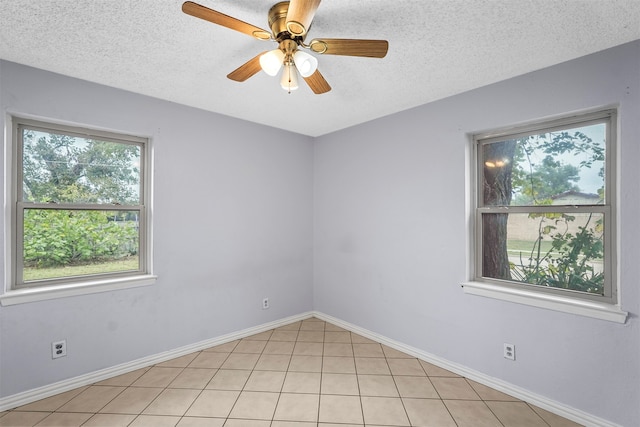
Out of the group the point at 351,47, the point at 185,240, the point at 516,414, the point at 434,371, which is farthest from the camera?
the point at 185,240

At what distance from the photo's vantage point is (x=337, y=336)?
11.3 ft

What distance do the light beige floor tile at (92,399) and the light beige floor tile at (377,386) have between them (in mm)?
1934

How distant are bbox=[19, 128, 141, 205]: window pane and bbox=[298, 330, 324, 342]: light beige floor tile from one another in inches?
88.3

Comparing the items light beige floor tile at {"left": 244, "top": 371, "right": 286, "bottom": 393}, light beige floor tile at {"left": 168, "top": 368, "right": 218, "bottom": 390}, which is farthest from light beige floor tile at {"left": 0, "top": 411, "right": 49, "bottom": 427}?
light beige floor tile at {"left": 244, "top": 371, "right": 286, "bottom": 393}

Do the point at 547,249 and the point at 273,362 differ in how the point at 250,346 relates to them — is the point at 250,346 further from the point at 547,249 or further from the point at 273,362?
the point at 547,249

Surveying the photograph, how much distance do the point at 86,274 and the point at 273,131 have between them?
2406 mm

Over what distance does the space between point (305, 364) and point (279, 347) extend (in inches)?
18.0

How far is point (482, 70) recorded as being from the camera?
2.25m

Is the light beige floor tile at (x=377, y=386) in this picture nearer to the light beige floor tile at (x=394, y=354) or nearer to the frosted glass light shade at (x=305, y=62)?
the light beige floor tile at (x=394, y=354)

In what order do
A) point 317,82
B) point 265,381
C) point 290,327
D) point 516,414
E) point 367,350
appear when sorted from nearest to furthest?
1. point 317,82
2. point 516,414
3. point 265,381
4. point 367,350
5. point 290,327

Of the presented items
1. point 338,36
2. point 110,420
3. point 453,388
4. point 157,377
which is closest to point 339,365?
point 453,388

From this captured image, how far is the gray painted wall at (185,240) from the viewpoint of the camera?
2234 mm

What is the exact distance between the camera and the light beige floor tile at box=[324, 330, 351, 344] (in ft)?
10.9

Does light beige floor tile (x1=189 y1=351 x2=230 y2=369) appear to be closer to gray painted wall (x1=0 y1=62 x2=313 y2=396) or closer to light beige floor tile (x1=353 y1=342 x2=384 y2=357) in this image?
gray painted wall (x1=0 y1=62 x2=313 y2=396)
